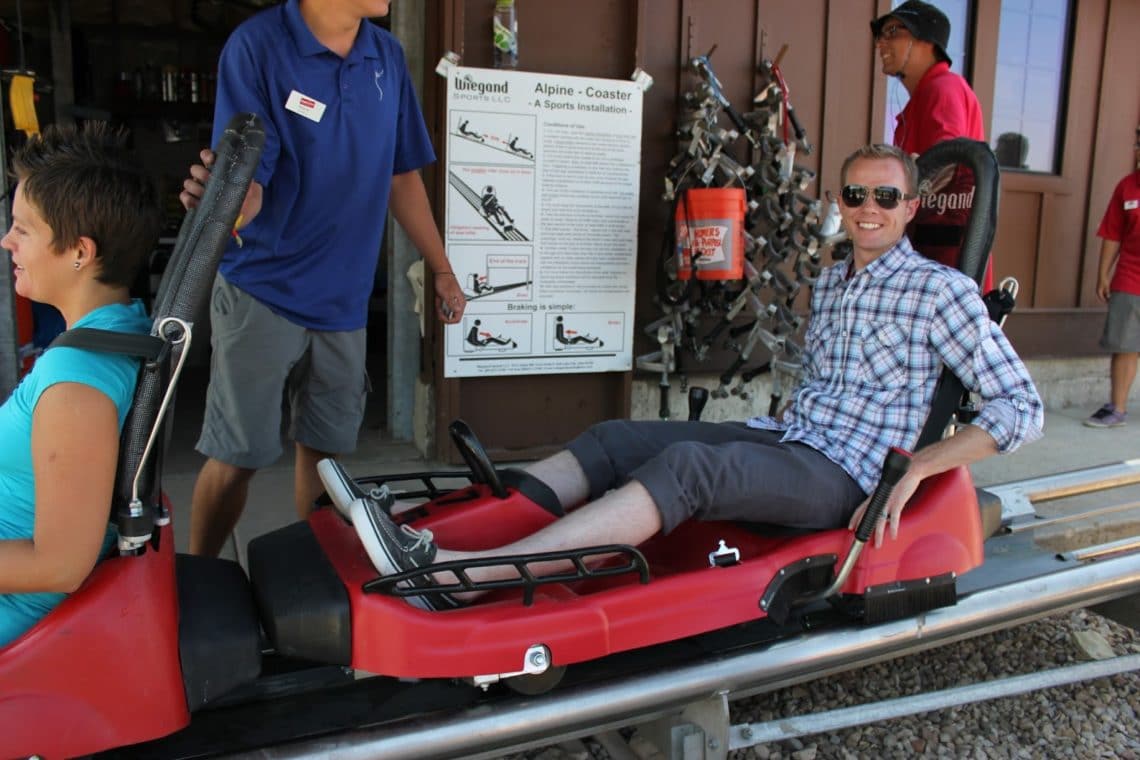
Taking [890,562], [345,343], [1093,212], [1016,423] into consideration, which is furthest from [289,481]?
[1093,212]

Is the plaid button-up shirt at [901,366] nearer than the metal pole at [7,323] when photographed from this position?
Yes

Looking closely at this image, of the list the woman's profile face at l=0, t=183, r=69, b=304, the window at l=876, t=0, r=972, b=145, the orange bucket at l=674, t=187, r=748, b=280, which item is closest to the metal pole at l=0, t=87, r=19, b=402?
the woman's profile face at l=0, t=183, r=69, b=304

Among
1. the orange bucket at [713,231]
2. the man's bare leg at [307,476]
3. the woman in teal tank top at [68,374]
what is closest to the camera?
the woman in teal tank top at [68,374]

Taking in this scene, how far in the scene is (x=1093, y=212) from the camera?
688cm

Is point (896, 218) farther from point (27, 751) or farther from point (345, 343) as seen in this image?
point (27, 751)

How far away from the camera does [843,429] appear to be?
2.57 metres

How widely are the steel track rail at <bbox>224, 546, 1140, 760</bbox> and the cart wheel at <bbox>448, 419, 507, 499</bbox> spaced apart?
56 cm

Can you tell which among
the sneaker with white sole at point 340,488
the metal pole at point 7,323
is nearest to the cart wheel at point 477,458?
the sneaker with white sole at point 340,488

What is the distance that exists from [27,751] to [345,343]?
144cm

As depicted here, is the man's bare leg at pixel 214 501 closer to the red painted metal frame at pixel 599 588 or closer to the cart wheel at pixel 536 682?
the red painted metal frame at pixel 599 588

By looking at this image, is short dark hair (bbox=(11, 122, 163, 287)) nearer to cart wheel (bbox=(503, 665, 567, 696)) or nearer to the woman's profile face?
the woman's profile face

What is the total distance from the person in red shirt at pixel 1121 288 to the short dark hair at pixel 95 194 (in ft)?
20.2

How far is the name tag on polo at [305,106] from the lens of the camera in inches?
103

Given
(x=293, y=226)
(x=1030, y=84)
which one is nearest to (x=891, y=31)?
(x=293, y=226)
